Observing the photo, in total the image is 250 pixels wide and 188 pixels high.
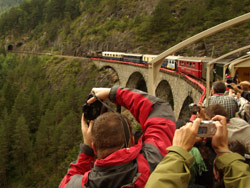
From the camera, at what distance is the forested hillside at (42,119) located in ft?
74.6

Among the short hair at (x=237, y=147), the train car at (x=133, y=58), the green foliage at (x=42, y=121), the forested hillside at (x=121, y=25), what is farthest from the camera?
the forested hillside at (x=121, y=25)

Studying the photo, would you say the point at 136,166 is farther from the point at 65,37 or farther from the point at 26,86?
the point at 65,37

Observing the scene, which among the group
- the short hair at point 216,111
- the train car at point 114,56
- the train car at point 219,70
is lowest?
the short hair at point 216,111

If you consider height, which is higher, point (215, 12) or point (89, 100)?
point (215, 12)

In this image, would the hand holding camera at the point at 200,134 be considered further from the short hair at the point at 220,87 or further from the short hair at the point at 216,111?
the short hair at the point at 220,87

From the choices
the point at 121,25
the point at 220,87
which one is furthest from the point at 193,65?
the point at 121,25

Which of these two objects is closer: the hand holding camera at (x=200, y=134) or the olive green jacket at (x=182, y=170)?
the olive green jacket at (x=182, y=170)

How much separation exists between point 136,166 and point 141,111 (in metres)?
0.54

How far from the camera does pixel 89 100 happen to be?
169 cm

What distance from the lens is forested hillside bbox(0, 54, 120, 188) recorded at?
2273 cm

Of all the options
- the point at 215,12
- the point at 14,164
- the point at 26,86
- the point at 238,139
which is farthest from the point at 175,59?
the point at 26,86

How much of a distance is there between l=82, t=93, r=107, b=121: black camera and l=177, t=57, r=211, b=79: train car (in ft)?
38.4

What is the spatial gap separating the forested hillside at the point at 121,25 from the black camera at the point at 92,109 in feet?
71.0

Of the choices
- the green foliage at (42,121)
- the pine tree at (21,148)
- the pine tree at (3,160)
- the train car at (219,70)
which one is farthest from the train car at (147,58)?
the pine tree at (3,160)
